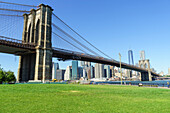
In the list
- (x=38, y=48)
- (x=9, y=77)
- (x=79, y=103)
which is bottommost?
(x=9, y=77)

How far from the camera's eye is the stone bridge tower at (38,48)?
151ft

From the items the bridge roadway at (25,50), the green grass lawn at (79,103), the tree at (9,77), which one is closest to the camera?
the green grass lawn at (79,103)

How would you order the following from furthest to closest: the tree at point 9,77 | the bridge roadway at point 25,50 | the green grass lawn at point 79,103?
the tree at point 9,77 < the bridge roadway at point 25,50 < the green grass lawn at point 79,103

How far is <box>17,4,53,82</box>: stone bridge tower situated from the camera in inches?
1812

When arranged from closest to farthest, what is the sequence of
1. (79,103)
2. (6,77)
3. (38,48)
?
1. (79,103)
2. (38,48)
3. (6,77)

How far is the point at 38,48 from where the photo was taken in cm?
4594

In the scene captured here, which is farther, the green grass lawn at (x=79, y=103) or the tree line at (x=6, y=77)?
the tree line at (x=6, y=77)

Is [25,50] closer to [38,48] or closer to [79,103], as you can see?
[38,48]

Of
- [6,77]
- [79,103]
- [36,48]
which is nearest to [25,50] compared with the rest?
[36,48]

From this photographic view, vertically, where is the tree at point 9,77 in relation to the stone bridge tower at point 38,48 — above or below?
below

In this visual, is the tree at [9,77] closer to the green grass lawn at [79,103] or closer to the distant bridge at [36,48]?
the distant bridge at [36,48]

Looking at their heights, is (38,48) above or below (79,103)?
above

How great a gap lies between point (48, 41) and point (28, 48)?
26.8 feet

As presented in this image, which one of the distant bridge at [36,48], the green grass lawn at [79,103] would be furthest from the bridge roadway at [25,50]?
the green grass lawn at [79,103]
